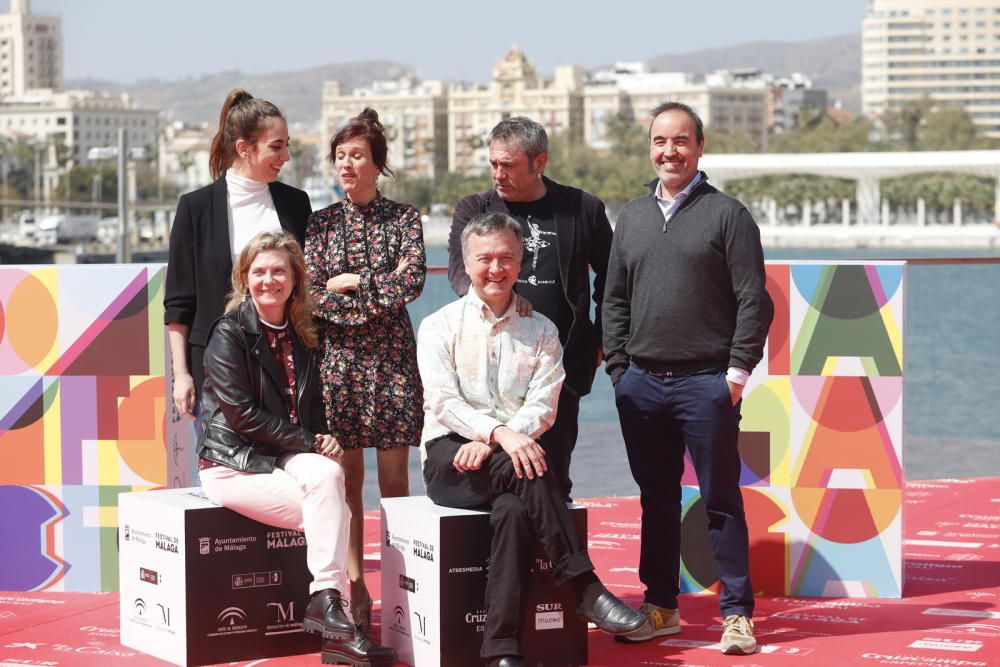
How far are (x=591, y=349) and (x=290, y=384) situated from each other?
2.57 ft

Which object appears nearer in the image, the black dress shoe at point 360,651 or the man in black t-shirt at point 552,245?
the black dress shoe at point 360,651

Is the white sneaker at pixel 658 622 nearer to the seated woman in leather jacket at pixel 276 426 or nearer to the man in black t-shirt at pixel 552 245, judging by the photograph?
the man in black t-shirt at pixel 552 245

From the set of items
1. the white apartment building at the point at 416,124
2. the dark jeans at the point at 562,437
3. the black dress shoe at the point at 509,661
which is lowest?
the black dress shoe at the point at 509,661

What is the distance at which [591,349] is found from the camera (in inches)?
150

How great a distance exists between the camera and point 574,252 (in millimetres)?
3727

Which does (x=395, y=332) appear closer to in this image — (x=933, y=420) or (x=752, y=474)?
(x=752, y=474)

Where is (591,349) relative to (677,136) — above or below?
below

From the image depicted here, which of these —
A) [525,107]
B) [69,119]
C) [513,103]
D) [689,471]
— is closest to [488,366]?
[689,471]

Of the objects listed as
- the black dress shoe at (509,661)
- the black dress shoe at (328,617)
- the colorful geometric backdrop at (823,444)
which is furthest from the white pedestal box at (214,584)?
the colorful geometric backdrop at (823,444)

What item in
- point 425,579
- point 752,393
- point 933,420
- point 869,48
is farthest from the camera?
point 869,48

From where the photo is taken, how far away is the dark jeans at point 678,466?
11.8 ft

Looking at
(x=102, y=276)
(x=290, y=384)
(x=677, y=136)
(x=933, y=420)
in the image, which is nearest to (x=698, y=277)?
(x=677, y=136)

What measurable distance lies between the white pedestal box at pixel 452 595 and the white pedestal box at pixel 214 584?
0.26 m

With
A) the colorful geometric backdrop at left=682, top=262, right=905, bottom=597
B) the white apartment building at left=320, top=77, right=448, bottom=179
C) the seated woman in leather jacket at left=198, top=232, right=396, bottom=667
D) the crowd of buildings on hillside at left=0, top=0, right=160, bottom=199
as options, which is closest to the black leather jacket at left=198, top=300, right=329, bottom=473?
the seated woman in leather jacket at left=198, top=232, right=396, bottom=667
